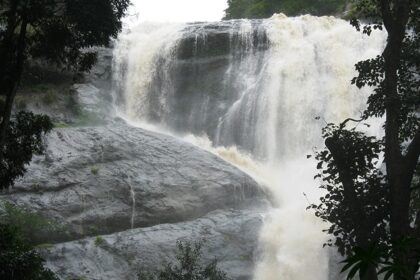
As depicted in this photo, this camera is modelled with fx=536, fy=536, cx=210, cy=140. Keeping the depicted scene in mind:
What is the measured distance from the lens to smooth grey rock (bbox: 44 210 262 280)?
1748 centimetres

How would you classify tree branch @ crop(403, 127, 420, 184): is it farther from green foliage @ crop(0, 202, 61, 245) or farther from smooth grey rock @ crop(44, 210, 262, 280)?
green foliage @ crop(0, 202, 61, 245)

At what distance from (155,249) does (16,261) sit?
8841 millimetres

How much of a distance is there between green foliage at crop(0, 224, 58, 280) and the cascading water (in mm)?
13880

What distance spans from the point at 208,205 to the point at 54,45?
1128 cm

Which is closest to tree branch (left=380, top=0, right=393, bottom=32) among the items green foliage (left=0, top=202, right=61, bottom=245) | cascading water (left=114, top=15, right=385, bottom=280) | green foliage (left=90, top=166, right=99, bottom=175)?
green foliage (left=0, top=202, right=61, bottom=245)

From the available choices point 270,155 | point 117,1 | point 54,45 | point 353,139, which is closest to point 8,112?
point 54,45

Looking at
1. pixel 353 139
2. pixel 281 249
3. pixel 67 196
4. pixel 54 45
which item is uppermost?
pixel 54 45

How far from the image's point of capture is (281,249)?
19.1 meters

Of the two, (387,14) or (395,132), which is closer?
(395,132)

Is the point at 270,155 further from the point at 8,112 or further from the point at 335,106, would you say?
the point at 8,112

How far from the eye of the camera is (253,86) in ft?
98.9

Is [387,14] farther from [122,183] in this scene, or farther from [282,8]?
[282,8]

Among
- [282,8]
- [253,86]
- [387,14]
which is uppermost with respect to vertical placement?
[282,8]

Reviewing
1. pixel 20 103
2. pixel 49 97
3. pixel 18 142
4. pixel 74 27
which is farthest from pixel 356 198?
pixel 49 97
